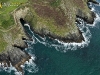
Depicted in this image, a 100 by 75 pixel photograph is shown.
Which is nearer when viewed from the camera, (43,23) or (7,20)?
(7,20)

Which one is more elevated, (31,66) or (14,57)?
(14,57)

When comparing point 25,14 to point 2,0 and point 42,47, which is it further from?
point 42,47

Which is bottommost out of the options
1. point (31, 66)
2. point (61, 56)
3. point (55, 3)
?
point (61, 56)

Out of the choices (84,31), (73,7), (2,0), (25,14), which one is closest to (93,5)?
(73,7)

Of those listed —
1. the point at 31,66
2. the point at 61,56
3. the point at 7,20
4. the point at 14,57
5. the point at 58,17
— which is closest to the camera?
the point at 31,66

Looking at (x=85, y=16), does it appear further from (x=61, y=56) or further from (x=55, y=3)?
(x=61, y=56)

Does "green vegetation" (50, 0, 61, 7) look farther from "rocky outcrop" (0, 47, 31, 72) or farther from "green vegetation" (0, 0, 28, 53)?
"rocky outcrop" (0, 47, 31, 72)

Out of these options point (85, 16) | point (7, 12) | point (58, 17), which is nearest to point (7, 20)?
point (7, 12)

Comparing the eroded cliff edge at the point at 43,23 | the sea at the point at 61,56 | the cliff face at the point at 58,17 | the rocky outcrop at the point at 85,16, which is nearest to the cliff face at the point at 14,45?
the eroded cliff edge at the point at 43,23

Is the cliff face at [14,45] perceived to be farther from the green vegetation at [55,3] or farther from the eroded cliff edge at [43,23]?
the green vegetation at [55,3]
